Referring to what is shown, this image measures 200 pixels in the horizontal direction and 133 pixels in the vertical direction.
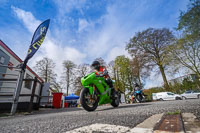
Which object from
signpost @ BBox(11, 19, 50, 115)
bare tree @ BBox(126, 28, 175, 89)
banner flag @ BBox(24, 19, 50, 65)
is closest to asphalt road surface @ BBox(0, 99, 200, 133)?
signpost @ BBox(11, 19, 50, 115)

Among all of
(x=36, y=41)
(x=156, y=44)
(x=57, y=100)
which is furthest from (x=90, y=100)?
(x=156, y=44)

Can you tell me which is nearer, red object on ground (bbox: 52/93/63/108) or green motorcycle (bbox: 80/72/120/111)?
green motorcycle (bbox: 80/72/120/111)

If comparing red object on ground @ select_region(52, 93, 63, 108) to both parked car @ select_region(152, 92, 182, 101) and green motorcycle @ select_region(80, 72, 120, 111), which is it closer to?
green motorcycle @ select_region(80, 72, 120, 111)

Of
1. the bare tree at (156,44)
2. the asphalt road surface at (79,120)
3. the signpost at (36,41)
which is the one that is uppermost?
the bare tree at (156,44)

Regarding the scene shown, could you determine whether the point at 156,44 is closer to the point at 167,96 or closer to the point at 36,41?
the point at 167,96

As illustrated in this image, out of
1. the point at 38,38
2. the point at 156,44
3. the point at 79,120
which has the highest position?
the point at 156,44

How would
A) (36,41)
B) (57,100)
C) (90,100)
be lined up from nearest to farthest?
(90,100) → (36,41) → (57,100)

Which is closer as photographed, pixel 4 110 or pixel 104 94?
pixel 104 94

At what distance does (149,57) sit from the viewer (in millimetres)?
17781

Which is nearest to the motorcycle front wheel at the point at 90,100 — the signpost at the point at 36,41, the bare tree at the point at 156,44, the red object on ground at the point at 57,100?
the signpost at the point at 36,41

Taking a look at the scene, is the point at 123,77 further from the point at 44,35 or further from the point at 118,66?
the point at 44,35

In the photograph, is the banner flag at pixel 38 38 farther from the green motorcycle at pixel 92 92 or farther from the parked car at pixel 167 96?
the parked car at pixel 167 96

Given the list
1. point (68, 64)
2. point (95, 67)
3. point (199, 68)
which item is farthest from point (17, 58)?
point (199, 68)

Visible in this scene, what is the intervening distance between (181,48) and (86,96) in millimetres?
16192
